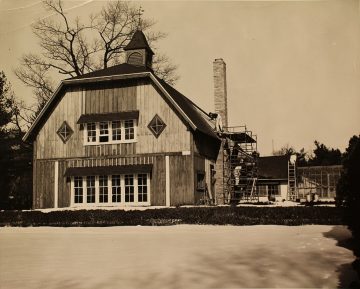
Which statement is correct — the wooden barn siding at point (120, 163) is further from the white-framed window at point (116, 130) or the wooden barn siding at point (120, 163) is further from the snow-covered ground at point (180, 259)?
the snow-covered ground at point (180, 259)

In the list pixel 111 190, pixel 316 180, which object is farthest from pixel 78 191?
pixel 316 180

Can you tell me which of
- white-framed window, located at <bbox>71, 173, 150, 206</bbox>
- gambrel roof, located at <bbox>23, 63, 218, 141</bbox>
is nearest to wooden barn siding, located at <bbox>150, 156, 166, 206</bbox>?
white-framed window, located at <bbox>71, 173, 150, 206</bbox>

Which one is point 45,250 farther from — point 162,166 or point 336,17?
point 162,166

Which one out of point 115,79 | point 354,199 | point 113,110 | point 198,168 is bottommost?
point 354,199

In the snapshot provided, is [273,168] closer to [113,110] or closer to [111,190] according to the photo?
[113,110]

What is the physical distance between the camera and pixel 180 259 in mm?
8945

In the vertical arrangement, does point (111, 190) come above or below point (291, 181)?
below

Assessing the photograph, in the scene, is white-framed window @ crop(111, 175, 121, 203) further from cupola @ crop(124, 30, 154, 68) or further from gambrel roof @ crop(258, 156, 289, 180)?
gambrel roof @ crop(258, 156, 289, 180)

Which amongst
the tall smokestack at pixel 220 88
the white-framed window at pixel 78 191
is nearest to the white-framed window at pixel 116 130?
the white-framed window at pixel 78 191

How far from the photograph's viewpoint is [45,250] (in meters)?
10.9

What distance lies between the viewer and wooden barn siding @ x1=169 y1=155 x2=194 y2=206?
21.3 m

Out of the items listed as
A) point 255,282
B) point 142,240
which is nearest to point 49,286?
point 255,282

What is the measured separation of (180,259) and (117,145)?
45.9ft

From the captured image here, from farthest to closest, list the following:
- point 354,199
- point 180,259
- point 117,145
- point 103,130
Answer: point 103,130
point 117,145
point 180,259
point 354,199
